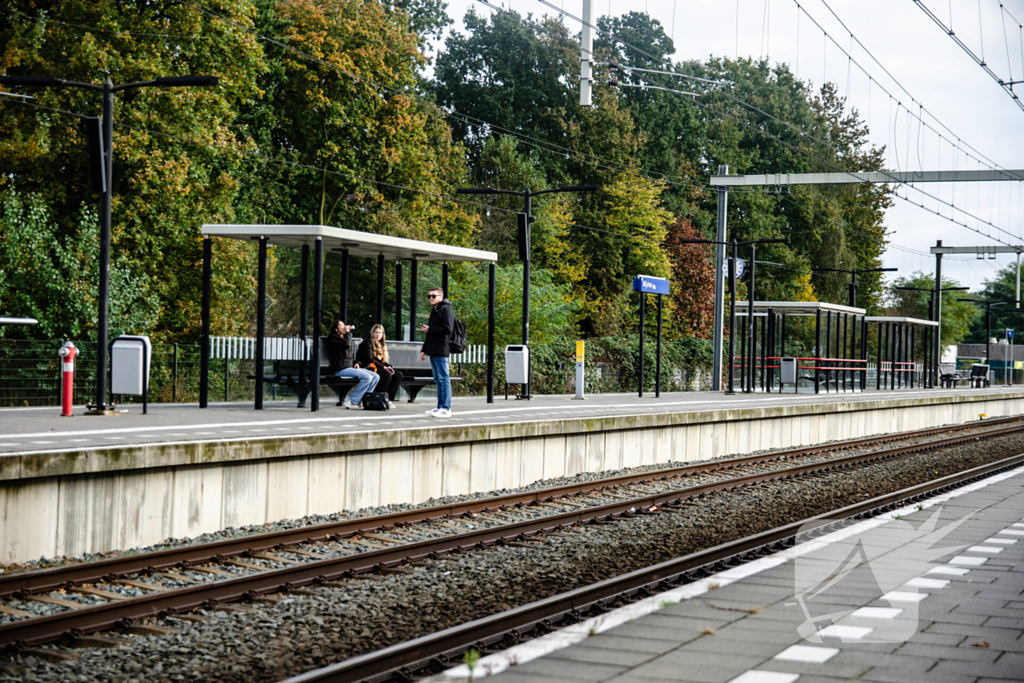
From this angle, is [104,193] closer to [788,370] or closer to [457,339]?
[457,339]

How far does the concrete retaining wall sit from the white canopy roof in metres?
3.67

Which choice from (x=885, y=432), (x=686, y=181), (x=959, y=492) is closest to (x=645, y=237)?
(x=686, y=181)

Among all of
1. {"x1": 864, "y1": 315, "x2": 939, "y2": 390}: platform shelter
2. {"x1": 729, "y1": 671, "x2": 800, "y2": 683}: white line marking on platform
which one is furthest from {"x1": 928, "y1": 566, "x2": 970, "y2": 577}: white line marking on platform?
{"x1": 864, "y1": 315, "x2": 939, "y2": 390}: platform shelter

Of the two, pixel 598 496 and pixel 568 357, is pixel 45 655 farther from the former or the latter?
pixel 568 357

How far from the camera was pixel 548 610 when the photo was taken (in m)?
6.84

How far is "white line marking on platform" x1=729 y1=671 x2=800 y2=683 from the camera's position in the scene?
527 cm

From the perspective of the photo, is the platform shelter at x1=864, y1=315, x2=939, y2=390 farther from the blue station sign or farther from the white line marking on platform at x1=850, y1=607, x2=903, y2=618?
the white line marking on platform at x1=850, y1=607, x2=903, y2=618

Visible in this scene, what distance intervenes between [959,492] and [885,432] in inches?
706

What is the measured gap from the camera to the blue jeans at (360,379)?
18.0 metres

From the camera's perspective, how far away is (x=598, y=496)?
13.9 meters

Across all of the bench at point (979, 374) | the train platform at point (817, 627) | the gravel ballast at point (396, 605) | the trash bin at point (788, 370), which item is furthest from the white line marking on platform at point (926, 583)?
the bench at point (979, 374)

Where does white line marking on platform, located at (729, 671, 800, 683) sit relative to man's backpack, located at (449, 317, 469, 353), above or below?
below

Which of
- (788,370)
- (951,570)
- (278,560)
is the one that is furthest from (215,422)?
(788,370)

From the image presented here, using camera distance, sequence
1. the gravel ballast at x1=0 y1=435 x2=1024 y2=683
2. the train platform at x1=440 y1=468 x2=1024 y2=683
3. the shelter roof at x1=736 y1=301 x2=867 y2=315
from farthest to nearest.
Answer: the shelter roof at x1=736 y1=301 x2=867 y2=315 → the gravel ballast at x1=0 y1=435 x2=1024 y2=683 → the train platform at x1=440 y1=468 x2=1024 y2=683
